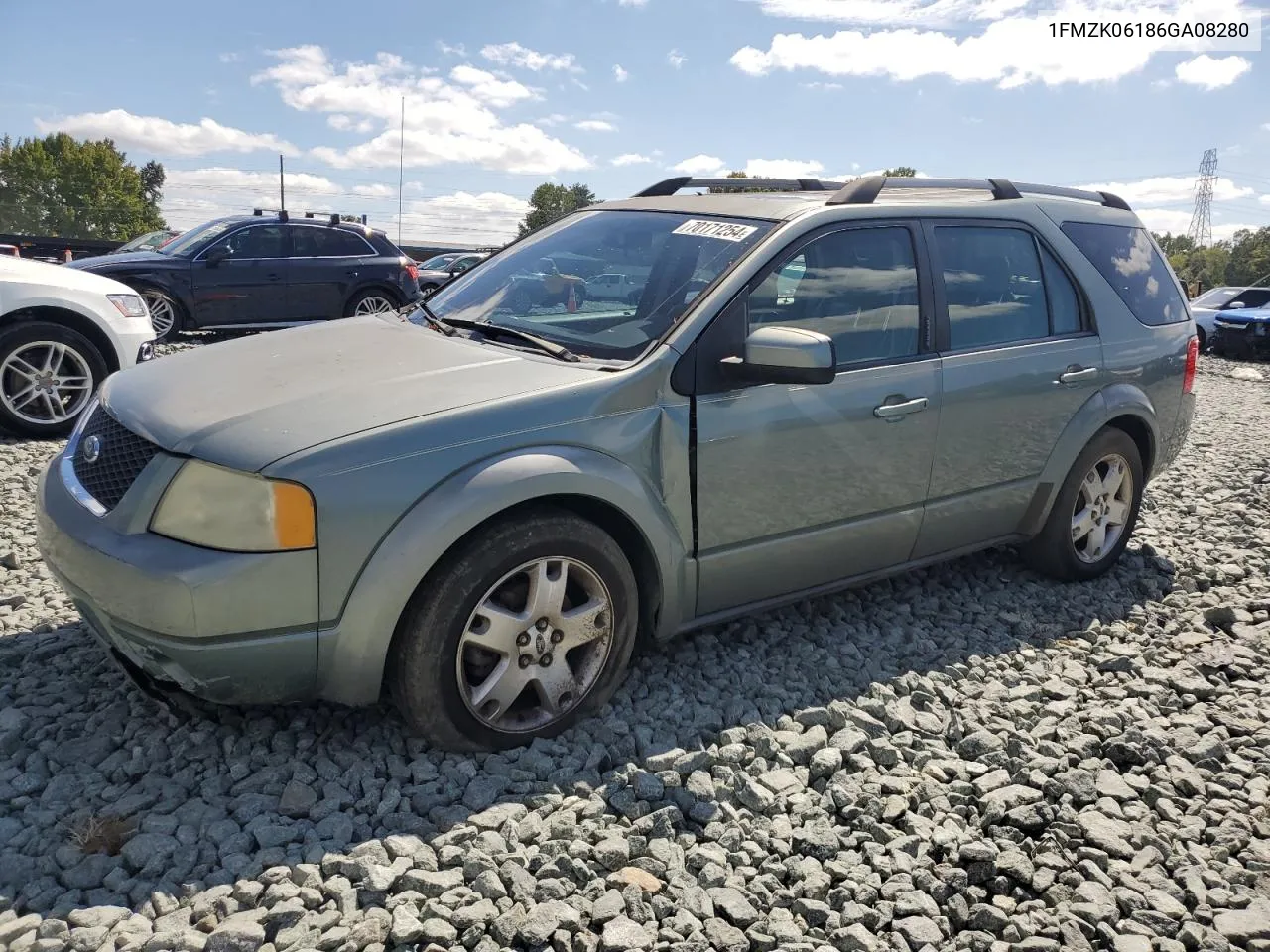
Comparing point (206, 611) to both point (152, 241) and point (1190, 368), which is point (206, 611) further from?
point (152, 241)

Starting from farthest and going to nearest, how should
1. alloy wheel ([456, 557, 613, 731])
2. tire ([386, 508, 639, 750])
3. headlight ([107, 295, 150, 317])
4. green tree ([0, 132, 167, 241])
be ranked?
green tree ([0, 132, 167, 241]) → headlight ([107, 295, 150, 317]) → alloy wheel ([456, 557, 613, 731]) → tire ([386, 508, 639, 750])

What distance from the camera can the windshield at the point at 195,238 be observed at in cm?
1246

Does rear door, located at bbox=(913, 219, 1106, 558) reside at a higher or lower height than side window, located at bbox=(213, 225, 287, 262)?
lower

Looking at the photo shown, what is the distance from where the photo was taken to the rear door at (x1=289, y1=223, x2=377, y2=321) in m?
12.9

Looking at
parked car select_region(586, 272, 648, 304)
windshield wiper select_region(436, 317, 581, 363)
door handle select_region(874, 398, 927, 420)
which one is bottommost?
door handle select_region(874, 398, 927, 420)

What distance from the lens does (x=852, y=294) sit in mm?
3820

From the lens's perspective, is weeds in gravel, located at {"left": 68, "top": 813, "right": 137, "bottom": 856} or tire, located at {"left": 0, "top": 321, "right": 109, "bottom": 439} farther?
tire, located at {"left": 0, "top": 321, "right": 109, "bottom": 439}

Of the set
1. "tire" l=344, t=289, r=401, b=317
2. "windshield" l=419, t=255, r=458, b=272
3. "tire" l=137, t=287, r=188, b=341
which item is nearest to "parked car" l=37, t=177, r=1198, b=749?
"tire" l=137, t=287, r=188, b=341

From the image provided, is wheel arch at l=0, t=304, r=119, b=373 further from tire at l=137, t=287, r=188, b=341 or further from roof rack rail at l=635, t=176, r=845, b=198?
tire at l=137, t=287, r=188, b=341

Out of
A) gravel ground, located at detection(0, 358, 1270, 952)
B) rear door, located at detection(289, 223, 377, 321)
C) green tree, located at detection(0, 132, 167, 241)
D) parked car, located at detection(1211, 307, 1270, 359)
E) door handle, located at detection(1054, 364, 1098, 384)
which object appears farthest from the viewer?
green tree, located at detection(0, 132, 167, 241)

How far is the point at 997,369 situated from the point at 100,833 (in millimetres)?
3594

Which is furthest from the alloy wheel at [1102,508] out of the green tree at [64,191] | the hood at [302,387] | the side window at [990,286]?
Result: the green tree at [64,191]

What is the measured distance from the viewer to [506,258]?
14.1 ft

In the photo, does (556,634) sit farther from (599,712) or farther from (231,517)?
(231,517)
